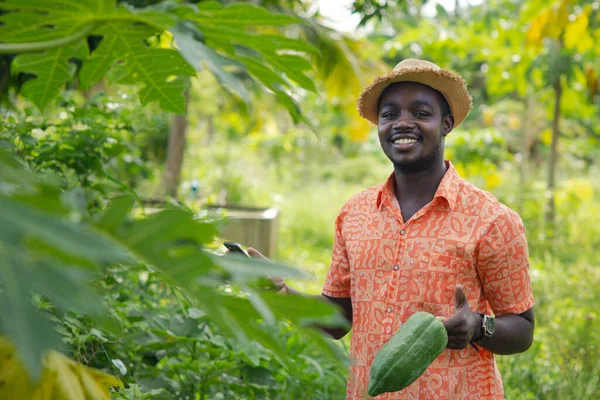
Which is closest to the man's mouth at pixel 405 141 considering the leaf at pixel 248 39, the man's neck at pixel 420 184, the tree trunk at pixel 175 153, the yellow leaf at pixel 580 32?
the man's neck at pixel 420 184

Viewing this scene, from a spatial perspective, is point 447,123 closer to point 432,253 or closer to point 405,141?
point 405,141

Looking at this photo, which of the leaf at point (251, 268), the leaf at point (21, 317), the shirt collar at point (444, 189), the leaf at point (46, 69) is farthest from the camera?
the shirt collar at point (444, 189)

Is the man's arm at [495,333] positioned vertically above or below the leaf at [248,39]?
below

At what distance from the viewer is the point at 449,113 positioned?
235cm

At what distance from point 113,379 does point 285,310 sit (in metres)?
0.31

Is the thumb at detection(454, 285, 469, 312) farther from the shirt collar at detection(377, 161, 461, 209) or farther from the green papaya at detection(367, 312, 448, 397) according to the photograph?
the shirt collar at detection(377, 161, 461, 209)

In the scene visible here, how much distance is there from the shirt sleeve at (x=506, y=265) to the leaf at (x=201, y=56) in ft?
3.89

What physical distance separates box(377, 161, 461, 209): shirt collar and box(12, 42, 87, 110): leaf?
1.04 m

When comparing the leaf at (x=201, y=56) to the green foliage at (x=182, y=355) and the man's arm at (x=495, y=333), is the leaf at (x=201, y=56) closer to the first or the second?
the man's arm at (x=495, y=333)

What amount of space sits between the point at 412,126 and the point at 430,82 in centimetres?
16

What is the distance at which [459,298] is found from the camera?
1880 millimetres

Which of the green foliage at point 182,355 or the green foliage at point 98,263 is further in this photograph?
the green foliage at point 182,355

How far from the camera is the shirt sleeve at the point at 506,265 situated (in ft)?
6.91

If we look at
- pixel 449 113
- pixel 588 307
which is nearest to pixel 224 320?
pixel 449 113
